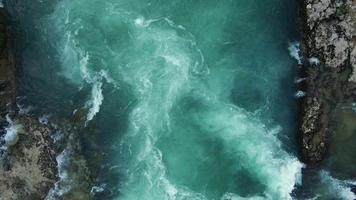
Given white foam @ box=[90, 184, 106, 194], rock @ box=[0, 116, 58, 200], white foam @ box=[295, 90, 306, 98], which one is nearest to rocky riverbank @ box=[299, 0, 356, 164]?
white foam @ box=[295, 90, 306, 98]

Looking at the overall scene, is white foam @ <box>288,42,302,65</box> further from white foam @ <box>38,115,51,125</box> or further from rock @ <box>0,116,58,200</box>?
rock @ <box>0,116,58,200</box>

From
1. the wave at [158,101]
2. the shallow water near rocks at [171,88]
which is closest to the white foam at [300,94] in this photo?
the shallow water near rocks at [171,88]

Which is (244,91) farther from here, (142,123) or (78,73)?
(78,73)

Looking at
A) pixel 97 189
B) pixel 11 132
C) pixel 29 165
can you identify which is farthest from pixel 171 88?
pixel 11 132

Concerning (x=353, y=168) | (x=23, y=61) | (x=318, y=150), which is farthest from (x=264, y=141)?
(x=23, y=61)

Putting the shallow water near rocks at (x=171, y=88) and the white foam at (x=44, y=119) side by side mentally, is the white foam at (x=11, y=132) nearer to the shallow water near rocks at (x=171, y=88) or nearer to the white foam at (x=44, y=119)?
the white foam at (x=44, y=119)

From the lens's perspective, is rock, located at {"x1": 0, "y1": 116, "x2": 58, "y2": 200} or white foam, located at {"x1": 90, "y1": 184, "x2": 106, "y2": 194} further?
white foam, located at {"x1": 90, "y1": 184, "x2": 106, "y2": 194}
